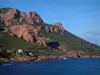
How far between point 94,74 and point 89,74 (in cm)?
216

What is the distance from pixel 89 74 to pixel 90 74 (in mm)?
500

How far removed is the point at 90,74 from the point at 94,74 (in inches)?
70.4

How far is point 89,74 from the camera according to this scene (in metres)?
118

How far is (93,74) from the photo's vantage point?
118m

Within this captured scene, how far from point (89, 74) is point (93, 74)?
1.74 m

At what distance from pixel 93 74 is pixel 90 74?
141 centimetres

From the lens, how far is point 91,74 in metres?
118

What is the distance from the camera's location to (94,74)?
118 metres

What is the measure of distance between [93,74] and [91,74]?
1.11m

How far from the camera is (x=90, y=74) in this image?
118 m

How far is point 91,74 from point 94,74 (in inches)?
56.4
